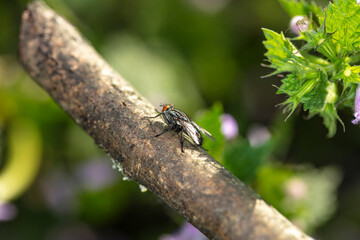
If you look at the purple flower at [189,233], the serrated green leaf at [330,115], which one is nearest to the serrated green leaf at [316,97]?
the serrated green leaf at [330,115]

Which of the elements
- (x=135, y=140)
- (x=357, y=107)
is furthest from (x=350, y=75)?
(x=135, y=140)

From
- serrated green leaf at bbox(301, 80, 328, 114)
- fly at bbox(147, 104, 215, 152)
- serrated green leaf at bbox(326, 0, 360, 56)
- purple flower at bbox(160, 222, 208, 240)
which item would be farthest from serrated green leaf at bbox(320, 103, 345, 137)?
purple flower at bbox(160, 222, 208, 240)

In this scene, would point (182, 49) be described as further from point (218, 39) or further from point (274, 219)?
point (274, 219)

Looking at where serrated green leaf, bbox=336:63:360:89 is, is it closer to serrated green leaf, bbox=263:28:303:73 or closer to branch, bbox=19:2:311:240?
serrated green leaf, bbox=263:28:303:73

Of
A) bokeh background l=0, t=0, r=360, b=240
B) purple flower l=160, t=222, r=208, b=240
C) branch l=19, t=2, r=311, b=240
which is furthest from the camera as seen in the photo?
bokeh background l=0, t=0, r=360, b=240

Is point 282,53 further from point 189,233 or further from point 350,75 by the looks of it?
point 189,233
